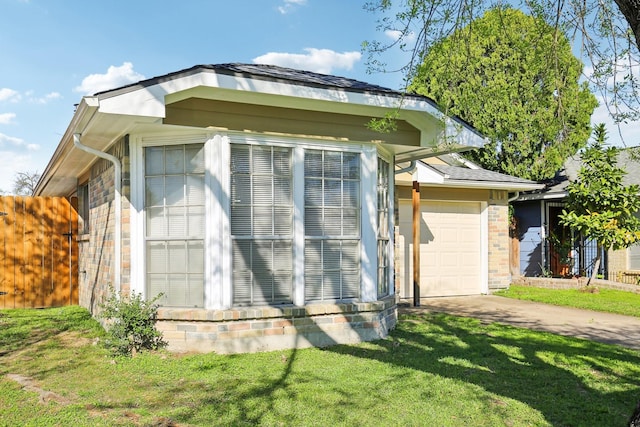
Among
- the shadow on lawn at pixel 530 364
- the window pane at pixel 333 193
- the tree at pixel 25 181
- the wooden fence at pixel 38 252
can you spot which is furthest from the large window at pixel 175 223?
the tree at pixel 25 181

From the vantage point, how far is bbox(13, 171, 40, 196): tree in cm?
2712

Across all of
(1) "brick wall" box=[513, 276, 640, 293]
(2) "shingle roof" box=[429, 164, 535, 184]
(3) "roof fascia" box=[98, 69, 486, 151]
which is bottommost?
(1) "brick wall" box=[513, 276, 640, 293]

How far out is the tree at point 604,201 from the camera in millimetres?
11625

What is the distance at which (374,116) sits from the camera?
687 centimetres

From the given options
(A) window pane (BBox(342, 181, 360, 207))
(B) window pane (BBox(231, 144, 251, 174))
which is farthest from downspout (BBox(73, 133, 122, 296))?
(A) window pane (BBox(342, 181, 360, 207))

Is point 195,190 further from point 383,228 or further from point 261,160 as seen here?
point 383,228

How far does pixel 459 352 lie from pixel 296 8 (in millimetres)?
6360

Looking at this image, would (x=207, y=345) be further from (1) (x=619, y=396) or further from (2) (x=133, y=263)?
(1) (x=619, y=396)

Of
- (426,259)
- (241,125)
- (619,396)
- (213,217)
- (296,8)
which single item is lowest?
(619,396)

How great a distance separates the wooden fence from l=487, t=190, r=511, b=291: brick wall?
29.9 ft

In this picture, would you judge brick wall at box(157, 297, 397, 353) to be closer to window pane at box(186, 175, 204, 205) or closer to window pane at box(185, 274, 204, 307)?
window pane at box(185, 274, 204, 307)

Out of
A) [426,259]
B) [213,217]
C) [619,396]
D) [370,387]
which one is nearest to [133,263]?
[213,217]

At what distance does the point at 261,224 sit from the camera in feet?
20.6

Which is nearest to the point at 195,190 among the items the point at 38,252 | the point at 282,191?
the point at 282,191
